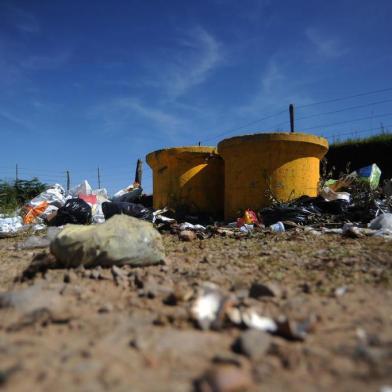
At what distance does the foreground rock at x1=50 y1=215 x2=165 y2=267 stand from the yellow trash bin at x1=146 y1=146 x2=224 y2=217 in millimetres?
3434

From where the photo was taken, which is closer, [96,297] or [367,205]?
[96,297]

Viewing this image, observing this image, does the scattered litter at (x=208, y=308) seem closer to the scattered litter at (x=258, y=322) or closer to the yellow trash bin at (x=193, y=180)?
the scattered litter at (x=258, y=322)

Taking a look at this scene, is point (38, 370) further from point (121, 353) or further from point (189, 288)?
point (189, 288)

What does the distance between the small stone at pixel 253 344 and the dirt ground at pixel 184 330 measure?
0.01 meters

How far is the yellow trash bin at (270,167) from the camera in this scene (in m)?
5.26

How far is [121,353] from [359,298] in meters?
1.21

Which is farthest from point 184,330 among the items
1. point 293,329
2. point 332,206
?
point 332,206

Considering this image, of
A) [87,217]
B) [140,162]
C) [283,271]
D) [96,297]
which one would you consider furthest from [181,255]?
[140,162]

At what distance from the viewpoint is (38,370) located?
1.29 m

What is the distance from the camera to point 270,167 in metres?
5.28

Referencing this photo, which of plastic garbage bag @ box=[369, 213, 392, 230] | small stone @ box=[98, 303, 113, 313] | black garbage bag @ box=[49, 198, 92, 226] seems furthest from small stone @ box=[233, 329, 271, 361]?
black garbage bag @ box=[49, 198, 92, 226]

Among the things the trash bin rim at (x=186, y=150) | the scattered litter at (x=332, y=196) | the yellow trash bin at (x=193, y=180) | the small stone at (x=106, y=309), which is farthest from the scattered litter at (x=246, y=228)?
the small stone at (x=106, y=309)

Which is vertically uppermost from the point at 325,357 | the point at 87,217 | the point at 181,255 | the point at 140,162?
the point at 140,162

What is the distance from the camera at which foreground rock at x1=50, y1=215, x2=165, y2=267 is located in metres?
2.66
